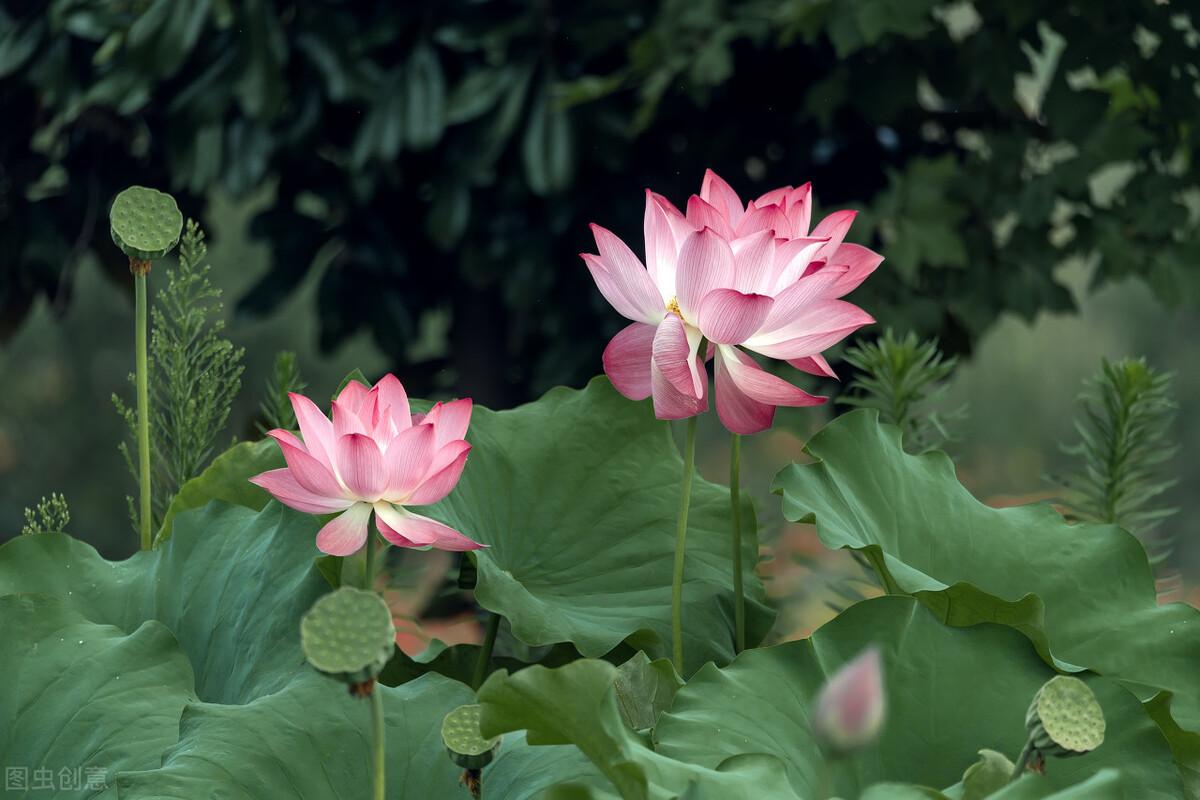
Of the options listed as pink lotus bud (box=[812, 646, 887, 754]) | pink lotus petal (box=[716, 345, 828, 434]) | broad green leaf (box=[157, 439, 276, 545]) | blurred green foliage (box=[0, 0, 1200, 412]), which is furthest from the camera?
blurred green foliage (box=[0, 0, 1200, 412])

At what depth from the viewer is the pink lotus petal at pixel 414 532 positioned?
419 millimetres

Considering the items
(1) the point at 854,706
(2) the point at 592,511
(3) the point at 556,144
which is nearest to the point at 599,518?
(2) the point at 592,511

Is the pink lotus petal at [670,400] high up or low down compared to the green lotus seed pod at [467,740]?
up

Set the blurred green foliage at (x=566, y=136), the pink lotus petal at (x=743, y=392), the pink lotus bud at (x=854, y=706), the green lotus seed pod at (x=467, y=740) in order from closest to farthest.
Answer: the pink lotus bud at (x=854, y=706) → the green lotus seed pod at (x=467, y=740) → the pink lotus petal at (x=743, y=392) → the blurred green foliage at (x=566, y=136)

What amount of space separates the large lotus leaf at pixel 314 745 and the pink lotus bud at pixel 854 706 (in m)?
0.20

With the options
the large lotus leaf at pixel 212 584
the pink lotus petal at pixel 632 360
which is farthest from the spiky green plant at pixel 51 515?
the pink lotus petal at pixel 632 360

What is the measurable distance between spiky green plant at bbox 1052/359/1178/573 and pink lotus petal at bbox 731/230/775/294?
27 cm

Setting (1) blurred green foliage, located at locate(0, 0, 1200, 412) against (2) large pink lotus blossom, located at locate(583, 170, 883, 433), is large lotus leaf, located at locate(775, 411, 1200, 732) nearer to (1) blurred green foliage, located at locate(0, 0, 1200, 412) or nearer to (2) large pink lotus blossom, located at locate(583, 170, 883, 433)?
(2) large pink lotus blossom, located at locate(583, 170, 883, 433)

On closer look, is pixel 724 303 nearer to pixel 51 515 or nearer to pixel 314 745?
pixel 314 745

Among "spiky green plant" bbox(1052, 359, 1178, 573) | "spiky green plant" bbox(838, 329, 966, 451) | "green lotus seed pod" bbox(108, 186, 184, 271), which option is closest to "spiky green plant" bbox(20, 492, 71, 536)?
"green lotus seed pod" bbox(108, 186, 184, 271)

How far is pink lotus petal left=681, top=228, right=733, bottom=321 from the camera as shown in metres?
0.45

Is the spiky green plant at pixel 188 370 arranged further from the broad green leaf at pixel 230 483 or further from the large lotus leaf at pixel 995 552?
the large lotus leaf at pixel 995 552

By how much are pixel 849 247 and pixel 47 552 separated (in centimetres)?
36

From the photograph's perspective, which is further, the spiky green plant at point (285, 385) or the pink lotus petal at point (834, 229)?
the spiky green plant at point (285, 385)
